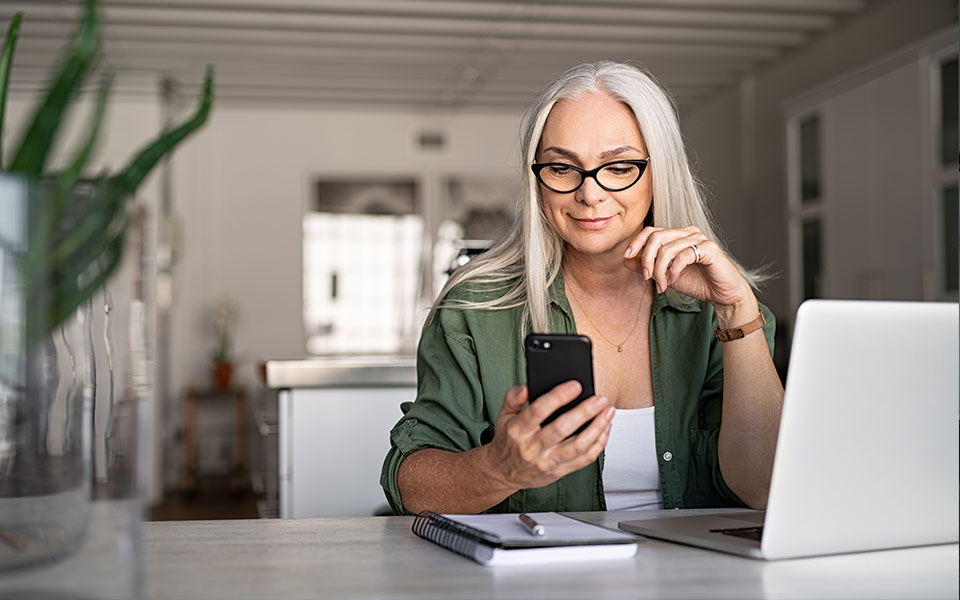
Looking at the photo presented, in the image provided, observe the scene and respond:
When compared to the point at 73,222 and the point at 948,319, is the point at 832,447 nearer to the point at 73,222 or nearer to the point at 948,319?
the point at 948,319

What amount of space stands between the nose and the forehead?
6 centimetres

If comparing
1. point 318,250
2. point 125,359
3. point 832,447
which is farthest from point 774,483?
point 318,250

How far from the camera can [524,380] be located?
1.74 meters

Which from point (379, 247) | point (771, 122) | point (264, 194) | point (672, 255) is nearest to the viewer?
point (672, 255)

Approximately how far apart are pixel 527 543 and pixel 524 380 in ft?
2.23

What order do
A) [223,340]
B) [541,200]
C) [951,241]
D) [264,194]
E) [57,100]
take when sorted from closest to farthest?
[57,100] → [541,200] → [951,241] → [223,340] → [264,194]

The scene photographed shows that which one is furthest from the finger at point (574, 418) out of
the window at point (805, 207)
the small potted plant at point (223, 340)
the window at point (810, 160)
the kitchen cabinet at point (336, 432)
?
the small potted plant at point (223, 340)

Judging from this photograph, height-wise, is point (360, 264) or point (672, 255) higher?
point (360, 264)

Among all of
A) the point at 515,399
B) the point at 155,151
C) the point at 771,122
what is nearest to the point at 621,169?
the point at 515,399

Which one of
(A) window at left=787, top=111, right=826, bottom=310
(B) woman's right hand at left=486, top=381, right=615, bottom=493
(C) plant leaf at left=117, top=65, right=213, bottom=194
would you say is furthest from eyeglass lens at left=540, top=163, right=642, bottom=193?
Answer: (A) window at left=787, top=111, right=826, bottom=310

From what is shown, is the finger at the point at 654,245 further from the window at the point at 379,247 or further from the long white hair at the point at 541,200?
the window at the point at 379,247

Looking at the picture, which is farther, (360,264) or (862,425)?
(360,264)

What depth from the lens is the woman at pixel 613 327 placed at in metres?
1.61

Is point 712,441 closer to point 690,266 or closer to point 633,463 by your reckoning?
point 633,463
